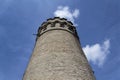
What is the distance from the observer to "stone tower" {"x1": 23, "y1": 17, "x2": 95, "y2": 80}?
8.70m

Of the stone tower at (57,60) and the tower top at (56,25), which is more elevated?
the tower top at (56,25)

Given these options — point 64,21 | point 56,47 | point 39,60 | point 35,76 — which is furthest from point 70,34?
point 35,76

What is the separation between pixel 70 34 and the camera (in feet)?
39.8

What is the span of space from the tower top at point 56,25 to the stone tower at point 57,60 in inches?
5.7

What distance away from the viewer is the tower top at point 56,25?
40.8 feet

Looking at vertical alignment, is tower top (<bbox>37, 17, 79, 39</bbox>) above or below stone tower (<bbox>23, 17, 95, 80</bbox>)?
above

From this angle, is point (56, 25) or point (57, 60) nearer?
point (57, 60)

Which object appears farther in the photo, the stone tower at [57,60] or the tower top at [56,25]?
the tower top at [56,25]

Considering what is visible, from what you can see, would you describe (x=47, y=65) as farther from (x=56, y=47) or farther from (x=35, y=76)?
(x=56, y=47)

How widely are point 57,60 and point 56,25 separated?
12.2 feet

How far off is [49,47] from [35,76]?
72.4 inches

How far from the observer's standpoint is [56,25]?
12.7m

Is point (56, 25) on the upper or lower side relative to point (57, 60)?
upper

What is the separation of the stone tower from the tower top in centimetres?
14
